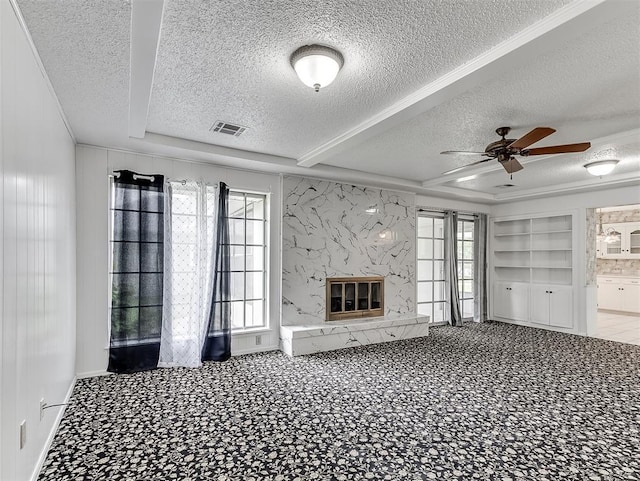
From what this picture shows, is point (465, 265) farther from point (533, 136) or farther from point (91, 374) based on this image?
point (91, 374)

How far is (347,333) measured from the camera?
517 centimetres

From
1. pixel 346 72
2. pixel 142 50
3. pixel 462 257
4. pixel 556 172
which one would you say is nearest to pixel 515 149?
pixel 346 72

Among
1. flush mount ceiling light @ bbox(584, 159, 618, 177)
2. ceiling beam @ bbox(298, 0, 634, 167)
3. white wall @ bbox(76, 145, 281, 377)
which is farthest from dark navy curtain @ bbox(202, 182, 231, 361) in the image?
flush mount ceiling light @ bbox(584, 159, 618, 177)

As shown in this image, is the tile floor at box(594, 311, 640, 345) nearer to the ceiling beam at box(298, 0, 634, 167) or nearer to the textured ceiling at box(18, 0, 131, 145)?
the ceiling beam at box(298, 0, 634, 167)

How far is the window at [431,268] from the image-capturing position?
22.8 ft

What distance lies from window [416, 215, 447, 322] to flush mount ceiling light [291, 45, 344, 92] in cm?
516

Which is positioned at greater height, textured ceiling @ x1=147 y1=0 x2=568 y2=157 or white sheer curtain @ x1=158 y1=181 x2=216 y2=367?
textured ceiling @ x1=147 y1=0 x2=568 y2=157

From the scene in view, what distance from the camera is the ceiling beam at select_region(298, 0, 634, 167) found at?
181 cm

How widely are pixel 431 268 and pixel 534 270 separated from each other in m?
2.24

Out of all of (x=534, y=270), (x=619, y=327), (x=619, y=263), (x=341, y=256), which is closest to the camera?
(x=341, y=256)

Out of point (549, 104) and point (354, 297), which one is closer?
point (549, 104)

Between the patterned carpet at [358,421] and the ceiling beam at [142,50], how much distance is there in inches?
102

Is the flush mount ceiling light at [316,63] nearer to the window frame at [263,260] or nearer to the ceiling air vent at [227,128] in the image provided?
the ceiling air vent at [227,128]

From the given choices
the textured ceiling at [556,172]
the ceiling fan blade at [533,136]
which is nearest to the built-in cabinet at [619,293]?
the textured ceiling at [556,172]
